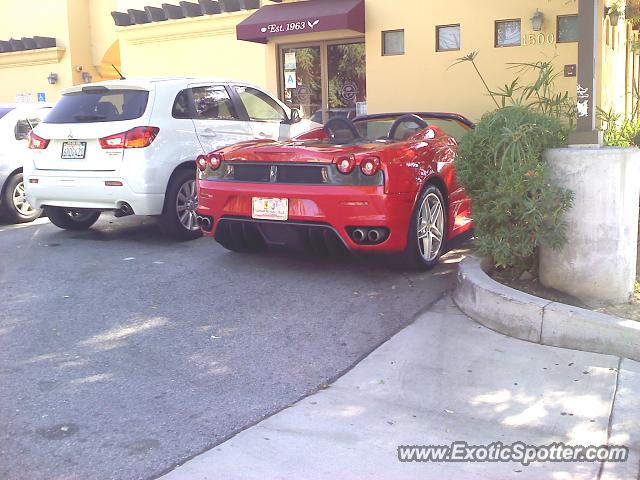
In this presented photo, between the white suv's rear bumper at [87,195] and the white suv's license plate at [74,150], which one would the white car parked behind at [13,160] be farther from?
the white suv's license plate at [74,150]

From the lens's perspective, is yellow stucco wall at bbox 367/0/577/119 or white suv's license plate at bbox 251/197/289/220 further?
yellow stucco wall at bbox 367/0/577/119

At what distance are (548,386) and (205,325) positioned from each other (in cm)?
232

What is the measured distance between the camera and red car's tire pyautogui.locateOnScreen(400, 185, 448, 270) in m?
5.54

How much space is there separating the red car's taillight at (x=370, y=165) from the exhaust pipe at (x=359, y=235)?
0.45 metres

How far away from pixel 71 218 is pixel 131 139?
71.3 inches

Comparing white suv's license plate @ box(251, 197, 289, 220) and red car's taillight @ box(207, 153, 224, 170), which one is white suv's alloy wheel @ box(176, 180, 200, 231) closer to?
red car's taillight @ box(207, 153, 224, 170)

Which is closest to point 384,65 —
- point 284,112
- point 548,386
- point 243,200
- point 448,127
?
point 284,112

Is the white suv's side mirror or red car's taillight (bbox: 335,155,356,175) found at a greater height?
the white suv's side mirror

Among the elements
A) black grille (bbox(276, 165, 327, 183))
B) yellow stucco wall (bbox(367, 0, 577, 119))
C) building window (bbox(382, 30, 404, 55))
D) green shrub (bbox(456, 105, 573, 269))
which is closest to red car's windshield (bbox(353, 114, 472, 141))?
black grille (bbox(276, 165, 327, 183))

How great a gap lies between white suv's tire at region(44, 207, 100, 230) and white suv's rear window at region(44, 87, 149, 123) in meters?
1.06

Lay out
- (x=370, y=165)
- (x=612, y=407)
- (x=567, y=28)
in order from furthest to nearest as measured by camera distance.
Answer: (x=567, y=28)
(x=370, y=165)
(x=612, y=407)

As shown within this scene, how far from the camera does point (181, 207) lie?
7195 millimetres

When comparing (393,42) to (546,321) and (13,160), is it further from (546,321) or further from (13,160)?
(546,321)

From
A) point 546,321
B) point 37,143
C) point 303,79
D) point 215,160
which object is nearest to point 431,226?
point 546,321
